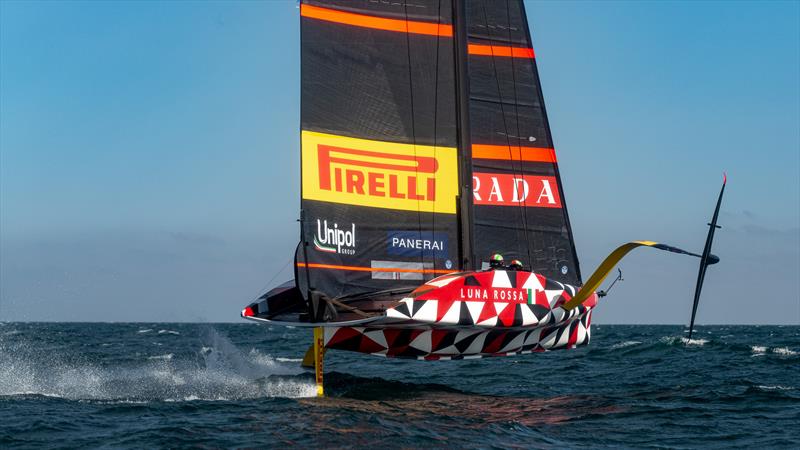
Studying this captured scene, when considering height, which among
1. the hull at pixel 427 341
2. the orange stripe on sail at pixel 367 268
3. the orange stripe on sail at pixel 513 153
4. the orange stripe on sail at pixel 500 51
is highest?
the orange stripe on sail at pixel 500 51

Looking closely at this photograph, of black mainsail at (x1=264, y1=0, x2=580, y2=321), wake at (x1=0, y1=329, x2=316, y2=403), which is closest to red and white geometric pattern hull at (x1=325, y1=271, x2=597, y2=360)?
black mainsail at (x1=264, y1=0, x2=580, y2=321)

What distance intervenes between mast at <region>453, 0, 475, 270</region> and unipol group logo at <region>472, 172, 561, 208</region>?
0.77m

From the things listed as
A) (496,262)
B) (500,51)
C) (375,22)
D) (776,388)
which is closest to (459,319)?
(496,262)

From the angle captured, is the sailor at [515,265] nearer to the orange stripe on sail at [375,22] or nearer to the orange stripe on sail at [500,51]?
the orange stripe on sail at [375,22]

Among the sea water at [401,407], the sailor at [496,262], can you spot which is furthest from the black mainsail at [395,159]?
the sea water at [401,407]

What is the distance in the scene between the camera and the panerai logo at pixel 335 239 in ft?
47.1

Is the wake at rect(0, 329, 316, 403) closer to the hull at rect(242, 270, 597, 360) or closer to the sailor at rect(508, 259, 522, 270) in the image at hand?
the hull at rect(242, 270, 597, 360)

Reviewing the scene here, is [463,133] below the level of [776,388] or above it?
above

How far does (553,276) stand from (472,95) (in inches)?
143

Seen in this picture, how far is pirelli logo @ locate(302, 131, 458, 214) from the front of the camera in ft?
47.5

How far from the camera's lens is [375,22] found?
49.8 ft

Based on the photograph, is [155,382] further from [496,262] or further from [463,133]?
[463,133]

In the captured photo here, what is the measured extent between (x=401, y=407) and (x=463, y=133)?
4853 millimetres

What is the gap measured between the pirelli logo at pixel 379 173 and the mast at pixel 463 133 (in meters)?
0.14
